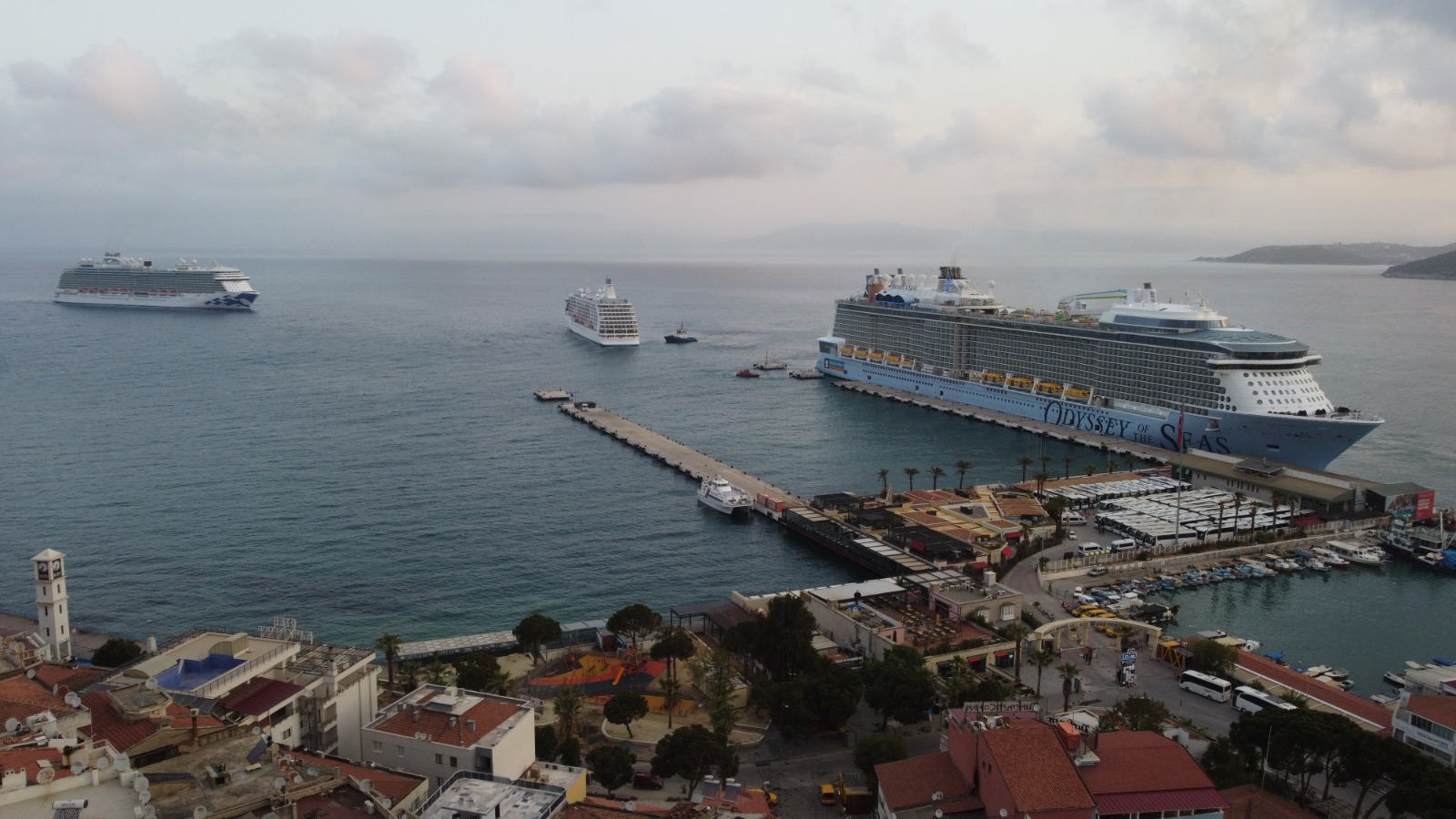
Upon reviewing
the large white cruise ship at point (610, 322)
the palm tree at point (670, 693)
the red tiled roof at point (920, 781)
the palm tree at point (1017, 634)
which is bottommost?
the palm tree at point (670, 693)

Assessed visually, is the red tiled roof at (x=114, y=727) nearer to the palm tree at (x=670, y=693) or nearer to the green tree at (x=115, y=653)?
the green tree at (x=115, y=653)

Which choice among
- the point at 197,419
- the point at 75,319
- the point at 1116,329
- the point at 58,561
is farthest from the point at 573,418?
the point at 75,319

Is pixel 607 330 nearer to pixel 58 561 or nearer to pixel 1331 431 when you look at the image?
pixel 1331 431

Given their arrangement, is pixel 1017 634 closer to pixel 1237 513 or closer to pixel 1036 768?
pixel 1036 768

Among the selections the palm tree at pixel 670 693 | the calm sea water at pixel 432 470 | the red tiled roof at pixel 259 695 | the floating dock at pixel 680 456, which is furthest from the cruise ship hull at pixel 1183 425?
the red tiled roof at pixel 259 695

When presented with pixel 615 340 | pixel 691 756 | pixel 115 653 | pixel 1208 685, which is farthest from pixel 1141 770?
pixel 615 340

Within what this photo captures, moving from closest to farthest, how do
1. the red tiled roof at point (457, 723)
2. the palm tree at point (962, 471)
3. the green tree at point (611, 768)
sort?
the red tiled roof at point (457, 723), the green tree at point (611, 768), the palm tree at point (962, 471)
